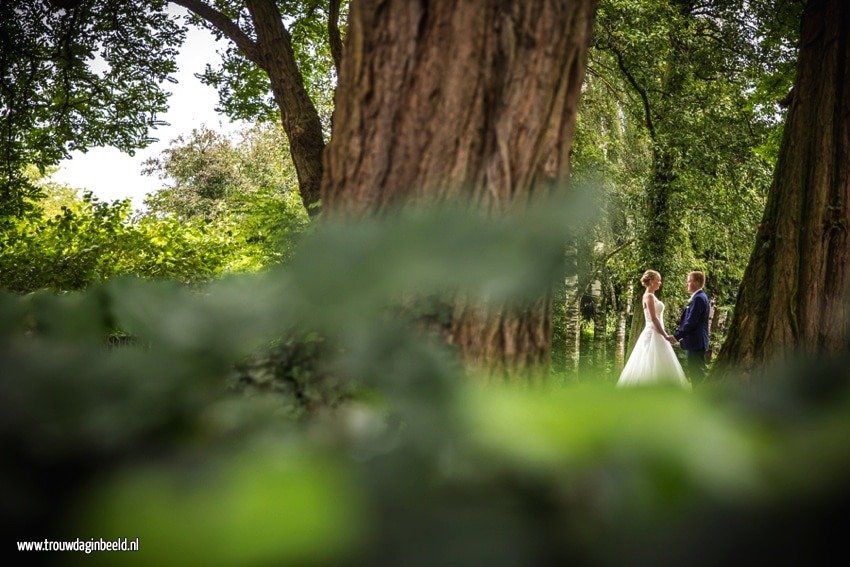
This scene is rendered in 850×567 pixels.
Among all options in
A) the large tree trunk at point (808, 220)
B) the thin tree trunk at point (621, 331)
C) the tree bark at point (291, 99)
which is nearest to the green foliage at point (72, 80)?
the tree bark at point (291, 99)

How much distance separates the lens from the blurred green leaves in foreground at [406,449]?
28 cm

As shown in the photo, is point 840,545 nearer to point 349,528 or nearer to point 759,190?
point 349,528

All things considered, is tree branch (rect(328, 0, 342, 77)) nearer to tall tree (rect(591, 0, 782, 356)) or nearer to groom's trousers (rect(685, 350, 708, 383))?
tall tree (rect(591, 0, 782, 356))

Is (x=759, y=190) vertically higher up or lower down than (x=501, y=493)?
higher up

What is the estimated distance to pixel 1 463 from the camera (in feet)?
1.12

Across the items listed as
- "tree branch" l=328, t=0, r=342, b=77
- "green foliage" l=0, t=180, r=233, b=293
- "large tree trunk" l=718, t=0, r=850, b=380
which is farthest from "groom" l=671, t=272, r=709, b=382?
"green foliage" l=0, t=180, r=233, b=293

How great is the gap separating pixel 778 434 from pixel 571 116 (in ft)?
4.97

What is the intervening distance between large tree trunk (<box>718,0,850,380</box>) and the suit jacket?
2.85 metres

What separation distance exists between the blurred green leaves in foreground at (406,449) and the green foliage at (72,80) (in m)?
9.10

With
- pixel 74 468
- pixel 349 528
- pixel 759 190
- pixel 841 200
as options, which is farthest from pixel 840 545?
pixel 759 190

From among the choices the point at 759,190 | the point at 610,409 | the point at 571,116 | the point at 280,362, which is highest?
the point at 759,190

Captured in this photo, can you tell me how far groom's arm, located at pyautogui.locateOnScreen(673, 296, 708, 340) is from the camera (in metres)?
8.07

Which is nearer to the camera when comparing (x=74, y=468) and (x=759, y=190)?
(x=74, y=468)

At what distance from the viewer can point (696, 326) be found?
8.13 meters
